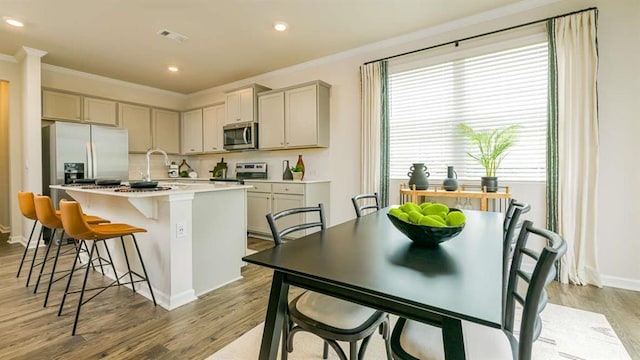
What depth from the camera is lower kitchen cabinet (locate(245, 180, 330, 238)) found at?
4.07 meters

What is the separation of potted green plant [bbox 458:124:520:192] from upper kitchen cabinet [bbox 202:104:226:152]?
409cm

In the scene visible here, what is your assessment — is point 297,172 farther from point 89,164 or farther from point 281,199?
point 89,164

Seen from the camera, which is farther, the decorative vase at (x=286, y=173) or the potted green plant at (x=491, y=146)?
the decorative vase at (x=286, y=173)

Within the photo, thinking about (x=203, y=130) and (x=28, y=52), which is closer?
(x=28, y=52)

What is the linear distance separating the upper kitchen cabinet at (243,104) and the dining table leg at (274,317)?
4.07 meters

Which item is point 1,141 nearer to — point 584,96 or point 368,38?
point 368,38

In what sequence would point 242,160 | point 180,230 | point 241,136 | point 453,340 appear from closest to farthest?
point 453,340 → point 180,230 → point 241,136 → point 242,160

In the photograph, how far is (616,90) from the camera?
261 cm

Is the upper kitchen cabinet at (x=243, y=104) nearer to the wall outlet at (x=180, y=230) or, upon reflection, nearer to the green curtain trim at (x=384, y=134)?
the green curtain trim at (x=384, y=134)

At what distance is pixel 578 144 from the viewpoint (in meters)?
2.70

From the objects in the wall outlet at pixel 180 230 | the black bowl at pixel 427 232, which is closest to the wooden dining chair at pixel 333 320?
the black bowl at pixel 427 232

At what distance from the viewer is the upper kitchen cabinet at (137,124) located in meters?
5.30

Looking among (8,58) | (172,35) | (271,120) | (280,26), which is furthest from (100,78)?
(280,26)

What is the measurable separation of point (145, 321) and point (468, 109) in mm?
3639
